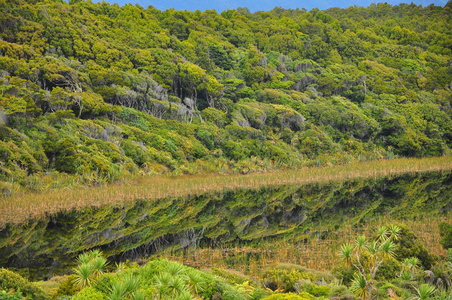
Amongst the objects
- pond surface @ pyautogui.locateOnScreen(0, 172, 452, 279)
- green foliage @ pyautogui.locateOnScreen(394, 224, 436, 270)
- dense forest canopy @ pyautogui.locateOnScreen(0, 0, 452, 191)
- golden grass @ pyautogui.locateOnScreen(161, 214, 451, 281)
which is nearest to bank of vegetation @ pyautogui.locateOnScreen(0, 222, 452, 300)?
green foliage @ pyautogui.locateOnScreen(394, 224, 436, 270)

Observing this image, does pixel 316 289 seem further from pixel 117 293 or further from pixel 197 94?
pixel 197 94

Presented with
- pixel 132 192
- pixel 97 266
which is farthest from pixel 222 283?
Result: pixel 132 192

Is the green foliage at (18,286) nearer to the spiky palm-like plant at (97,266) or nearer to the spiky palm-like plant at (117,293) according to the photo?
the spiky palm-like plant at (97,266)

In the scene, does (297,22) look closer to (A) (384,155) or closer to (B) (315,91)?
(B) (315,91)

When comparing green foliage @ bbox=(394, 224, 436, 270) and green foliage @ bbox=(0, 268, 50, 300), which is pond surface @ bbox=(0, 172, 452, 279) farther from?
green foliage @ bbox=(394, 224, 436, 270)

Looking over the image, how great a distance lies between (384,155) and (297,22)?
59095mm

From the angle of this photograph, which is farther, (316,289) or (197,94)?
(197,94)

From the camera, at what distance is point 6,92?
146 feet

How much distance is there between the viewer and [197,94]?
263 ft

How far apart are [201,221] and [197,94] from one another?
5947 cm

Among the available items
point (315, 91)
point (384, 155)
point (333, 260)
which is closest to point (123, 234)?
point (333, 260)

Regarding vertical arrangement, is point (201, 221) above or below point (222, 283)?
below

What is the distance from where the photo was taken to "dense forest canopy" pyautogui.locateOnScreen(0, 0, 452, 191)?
4841cm

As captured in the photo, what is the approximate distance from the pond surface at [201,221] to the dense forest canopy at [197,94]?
47.4 feet
